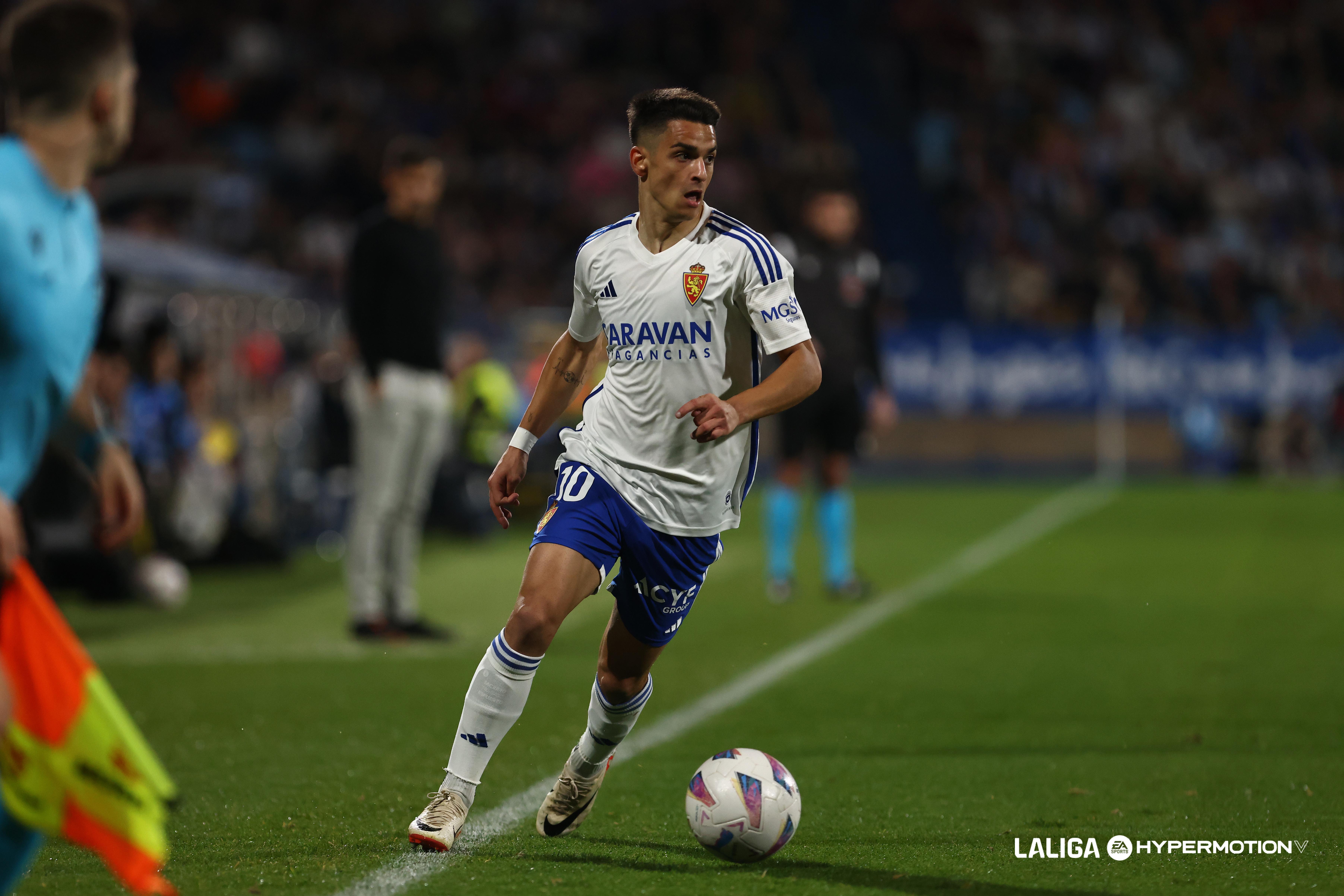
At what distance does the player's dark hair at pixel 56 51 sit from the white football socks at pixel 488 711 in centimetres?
199

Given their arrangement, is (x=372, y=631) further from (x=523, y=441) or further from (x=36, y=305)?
(x=36, y=305)

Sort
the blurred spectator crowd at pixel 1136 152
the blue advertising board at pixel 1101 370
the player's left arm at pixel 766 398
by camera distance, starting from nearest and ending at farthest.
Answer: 1. the player's left arm at pixel 766 398
2. the blue advertising board at pixel 1101 370
3. the blurred spectator crowd at pixel 1136 152

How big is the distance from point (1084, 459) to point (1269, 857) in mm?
19834

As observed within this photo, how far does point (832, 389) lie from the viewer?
10570 millimetres

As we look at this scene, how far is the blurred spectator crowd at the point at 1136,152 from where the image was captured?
79.9 ft

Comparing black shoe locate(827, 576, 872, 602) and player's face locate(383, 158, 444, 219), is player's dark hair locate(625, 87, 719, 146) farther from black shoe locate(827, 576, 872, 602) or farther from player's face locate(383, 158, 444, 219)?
black shoe locate(827, 576, 872, 602)

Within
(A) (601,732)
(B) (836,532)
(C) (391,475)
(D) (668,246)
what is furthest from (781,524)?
(D) (668,246)

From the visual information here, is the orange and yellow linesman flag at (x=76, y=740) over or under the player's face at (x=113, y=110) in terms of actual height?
under

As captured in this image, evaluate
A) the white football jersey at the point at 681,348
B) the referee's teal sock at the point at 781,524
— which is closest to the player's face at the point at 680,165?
the white football jersey at the point at 681,348

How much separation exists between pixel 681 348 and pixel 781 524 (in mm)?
6291

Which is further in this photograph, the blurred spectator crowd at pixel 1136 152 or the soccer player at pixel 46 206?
the blurred spectator crowd at pixel 1136 152

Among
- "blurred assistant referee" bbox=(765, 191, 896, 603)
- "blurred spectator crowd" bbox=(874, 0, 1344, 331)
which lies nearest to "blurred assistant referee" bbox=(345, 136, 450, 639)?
"blurred assistant referee" bbox=(765, 191, 896, 603)

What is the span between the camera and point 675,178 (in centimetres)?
459

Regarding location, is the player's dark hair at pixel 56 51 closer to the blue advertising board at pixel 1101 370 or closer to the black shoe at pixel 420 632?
the black shoe at pixel 420 632
